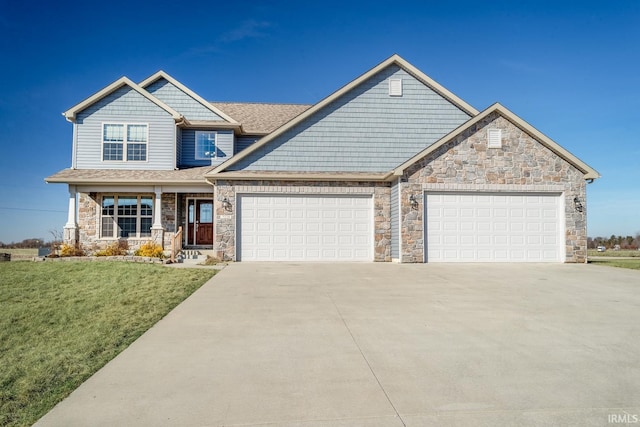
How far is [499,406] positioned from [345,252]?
12287mm

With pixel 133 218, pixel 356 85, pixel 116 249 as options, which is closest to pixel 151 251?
pixel 116 249

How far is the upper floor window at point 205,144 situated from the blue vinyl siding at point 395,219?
8741 mm

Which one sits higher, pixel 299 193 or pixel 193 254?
pixel 299 193

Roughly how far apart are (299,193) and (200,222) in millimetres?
6331

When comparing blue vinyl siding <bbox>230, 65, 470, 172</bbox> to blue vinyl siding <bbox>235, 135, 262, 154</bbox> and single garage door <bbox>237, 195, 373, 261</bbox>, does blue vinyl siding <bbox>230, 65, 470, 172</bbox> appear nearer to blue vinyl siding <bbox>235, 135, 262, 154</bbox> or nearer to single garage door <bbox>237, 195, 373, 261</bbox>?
single garage door <bbox>237, 195, 373, 261</bbox>

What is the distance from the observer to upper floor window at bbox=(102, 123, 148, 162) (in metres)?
18.5

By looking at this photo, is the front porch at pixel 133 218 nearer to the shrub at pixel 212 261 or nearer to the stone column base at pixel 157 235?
the stone column base at pixel 157 235

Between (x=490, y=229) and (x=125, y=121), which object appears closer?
(x=490, y=229)

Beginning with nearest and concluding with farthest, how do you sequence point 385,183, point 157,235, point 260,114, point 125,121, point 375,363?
point 375,363 < point 385,183 < point 157,235 < point 125,121 < point 260,114

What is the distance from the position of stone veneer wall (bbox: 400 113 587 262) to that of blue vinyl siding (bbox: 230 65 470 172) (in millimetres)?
1914

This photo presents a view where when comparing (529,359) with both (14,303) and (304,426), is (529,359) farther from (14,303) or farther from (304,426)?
(14,303)

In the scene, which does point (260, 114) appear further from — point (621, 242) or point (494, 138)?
point (621, 242)

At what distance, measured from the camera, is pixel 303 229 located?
51.8 ft

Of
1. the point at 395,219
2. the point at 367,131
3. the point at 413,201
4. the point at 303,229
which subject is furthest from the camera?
the point at 367,131
